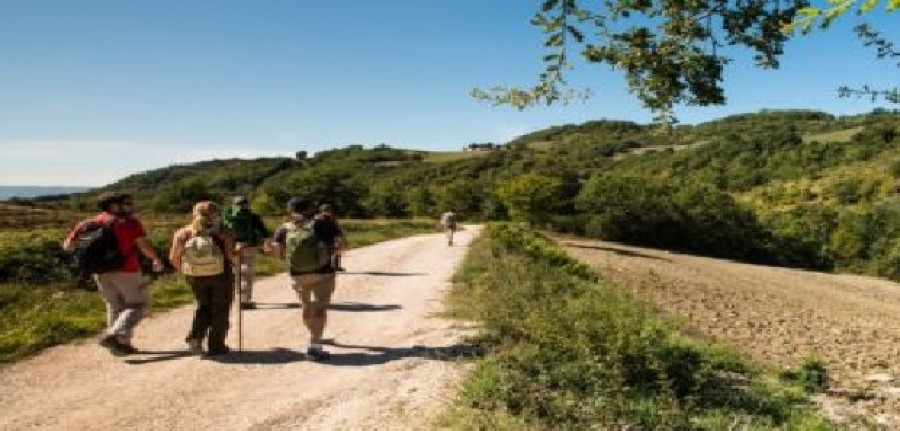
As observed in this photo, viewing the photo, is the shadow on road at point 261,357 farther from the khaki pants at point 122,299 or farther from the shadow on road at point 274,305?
the shadow on road at point 274,305

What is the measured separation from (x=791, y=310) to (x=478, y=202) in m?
86.5

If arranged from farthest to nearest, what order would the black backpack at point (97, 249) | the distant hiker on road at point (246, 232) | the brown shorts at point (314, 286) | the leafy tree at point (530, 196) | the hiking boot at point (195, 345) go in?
the leafy tree at point (530, 196) → the distant hiker on road at point (246, 232) → the hiking boot at point (195, 345) → the brown shorts at point (314, 286) → the black backpack at point (97, 249)

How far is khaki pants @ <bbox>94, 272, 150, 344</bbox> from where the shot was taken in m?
11.0

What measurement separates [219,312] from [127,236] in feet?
5.20

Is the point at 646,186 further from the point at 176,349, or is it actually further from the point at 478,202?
the point at 176,349

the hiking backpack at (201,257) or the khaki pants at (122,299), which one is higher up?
the hiking backpack at (201,257)

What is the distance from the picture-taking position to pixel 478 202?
376 feet

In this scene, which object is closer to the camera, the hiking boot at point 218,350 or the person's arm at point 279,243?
the hiking boot at point 218,350

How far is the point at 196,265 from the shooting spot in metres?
10.7

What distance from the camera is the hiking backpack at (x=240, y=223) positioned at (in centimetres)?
1500

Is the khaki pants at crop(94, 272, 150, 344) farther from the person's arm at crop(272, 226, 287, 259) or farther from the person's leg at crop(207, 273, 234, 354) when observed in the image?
the person's arm at crop(272, 226, 287, 259)

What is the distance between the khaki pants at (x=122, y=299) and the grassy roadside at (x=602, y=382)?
479cm

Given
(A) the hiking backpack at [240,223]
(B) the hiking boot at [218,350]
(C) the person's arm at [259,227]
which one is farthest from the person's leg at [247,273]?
(B) the hiking boot at [218,350]

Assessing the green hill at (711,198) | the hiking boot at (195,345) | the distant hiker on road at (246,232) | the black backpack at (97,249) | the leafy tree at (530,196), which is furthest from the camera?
the green hill at (711,198)
